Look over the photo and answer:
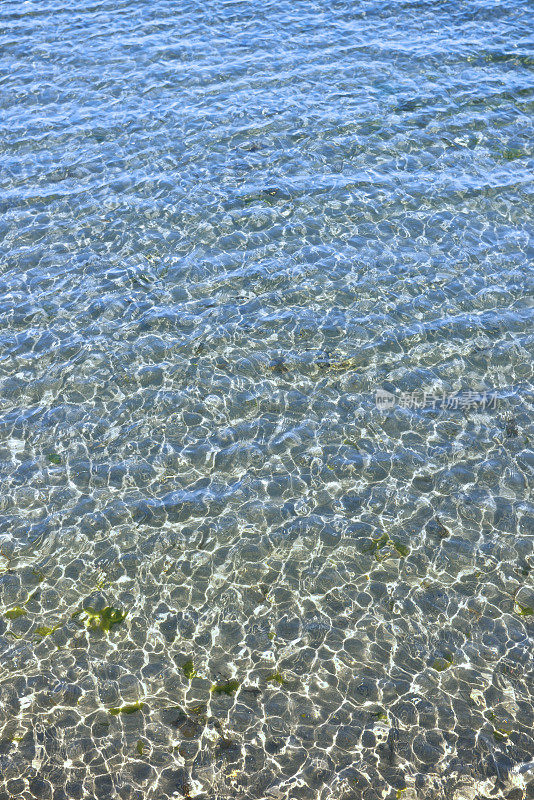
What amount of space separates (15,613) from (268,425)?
7563mm

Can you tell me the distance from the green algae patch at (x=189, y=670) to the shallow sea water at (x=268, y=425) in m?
0.02

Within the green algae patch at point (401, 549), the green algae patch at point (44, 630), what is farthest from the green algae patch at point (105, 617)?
the green algae patch at point (401, 549)

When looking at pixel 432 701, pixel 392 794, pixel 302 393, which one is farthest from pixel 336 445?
pixel 392 794

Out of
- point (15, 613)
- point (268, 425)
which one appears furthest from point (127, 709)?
point (268, 425)

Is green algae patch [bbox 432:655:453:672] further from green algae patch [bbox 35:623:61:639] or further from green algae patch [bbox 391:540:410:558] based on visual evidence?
green algae patch [bbox 35:623:61:639]

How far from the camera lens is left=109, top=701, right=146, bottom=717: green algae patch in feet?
44.2

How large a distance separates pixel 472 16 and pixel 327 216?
17.6 metres

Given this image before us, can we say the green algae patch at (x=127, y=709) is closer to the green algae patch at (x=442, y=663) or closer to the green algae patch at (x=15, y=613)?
the green algae patch at (x=15, y=613)

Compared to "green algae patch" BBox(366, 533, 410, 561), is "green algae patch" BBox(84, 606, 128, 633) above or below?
above

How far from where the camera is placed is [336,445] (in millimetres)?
17859

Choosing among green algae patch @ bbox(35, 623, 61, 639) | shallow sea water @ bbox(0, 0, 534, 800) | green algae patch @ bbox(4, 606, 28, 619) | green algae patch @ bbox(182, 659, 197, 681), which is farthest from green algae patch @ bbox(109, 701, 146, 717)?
green algae patch @ bbox(4, 606, 28, 619)

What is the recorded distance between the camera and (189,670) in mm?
14016

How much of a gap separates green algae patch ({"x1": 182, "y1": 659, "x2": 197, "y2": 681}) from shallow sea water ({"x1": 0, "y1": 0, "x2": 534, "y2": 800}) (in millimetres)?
22

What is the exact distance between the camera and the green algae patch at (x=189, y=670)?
1393cm
